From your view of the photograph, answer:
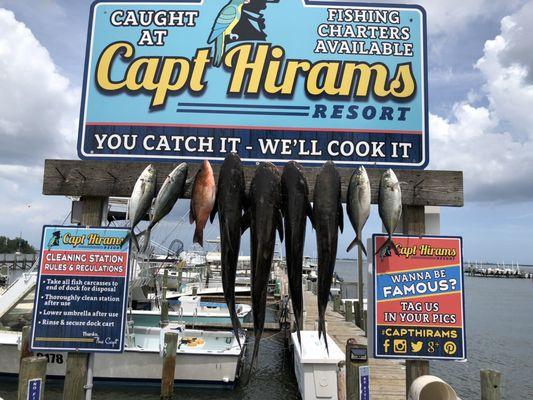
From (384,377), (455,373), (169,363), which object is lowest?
(455,373)

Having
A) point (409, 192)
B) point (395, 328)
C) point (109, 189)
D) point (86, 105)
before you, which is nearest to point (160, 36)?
point (86, 105)

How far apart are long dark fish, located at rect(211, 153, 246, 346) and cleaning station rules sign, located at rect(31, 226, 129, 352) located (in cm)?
162

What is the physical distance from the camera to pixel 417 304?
3.76m

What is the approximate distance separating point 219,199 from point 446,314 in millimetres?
2450

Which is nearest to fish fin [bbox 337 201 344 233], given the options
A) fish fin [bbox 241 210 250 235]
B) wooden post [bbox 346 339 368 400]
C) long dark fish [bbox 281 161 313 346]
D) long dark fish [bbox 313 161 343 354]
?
long dark fish [bbox 313 161 343 354]

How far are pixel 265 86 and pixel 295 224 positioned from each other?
1899 millimetres

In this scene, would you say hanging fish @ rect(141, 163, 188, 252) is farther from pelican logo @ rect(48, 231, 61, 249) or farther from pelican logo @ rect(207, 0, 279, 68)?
pelican logo @ rect(207, 0, 279, 68)

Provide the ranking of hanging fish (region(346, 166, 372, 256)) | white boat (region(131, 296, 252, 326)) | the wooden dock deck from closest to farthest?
1. hanging fish (region(346, 166, 372, 256))
2. the wooden dock deck
3. white boat (region(131, 296, 252, 326))

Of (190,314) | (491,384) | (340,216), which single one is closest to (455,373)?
(190,314)

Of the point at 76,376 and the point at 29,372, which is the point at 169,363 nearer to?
the point at 29,372

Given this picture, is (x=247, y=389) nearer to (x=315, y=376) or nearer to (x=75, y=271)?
(x=315, y=376)

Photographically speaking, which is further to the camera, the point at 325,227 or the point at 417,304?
the point at 417,304

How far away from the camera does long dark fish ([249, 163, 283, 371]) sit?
2.46 m

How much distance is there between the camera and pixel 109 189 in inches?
152
